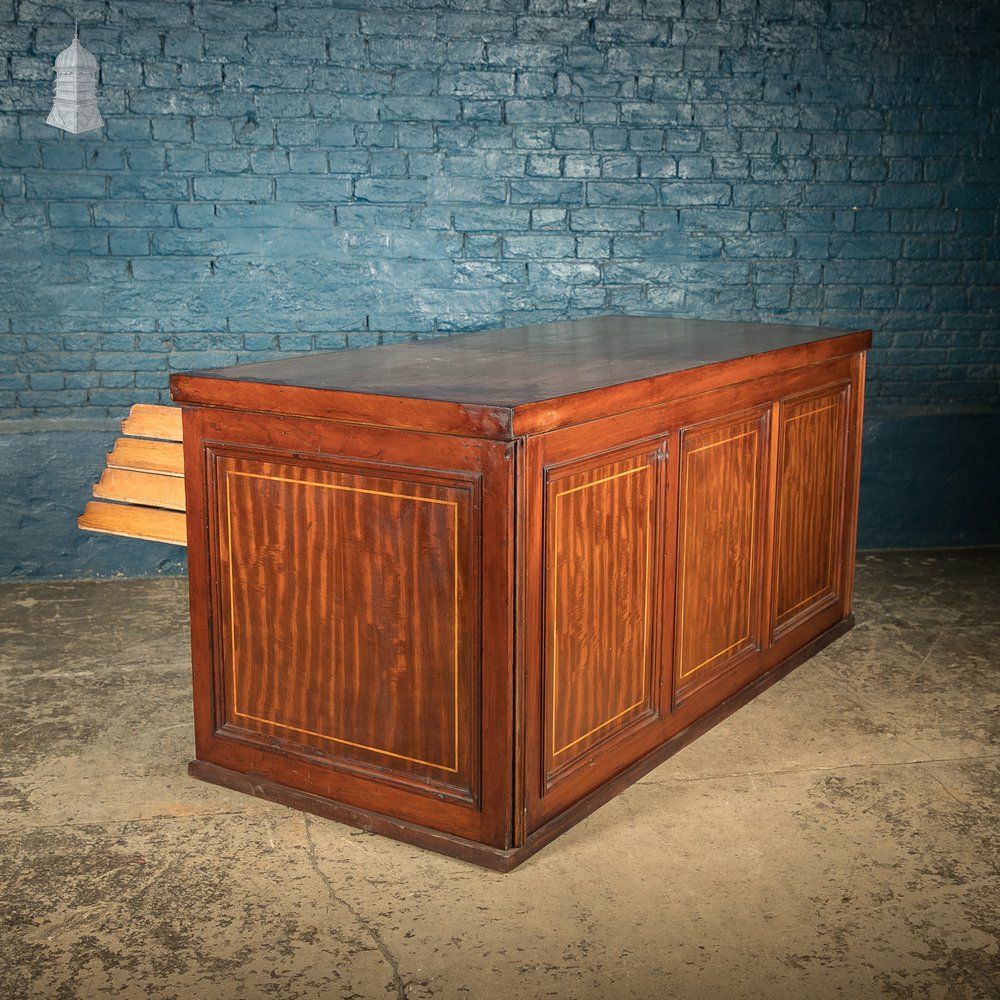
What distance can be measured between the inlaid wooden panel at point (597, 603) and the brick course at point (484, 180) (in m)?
2.28

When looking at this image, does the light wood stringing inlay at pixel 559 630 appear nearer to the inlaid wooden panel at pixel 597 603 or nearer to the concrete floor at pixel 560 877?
the inlaid wooden panel at pixel 597 603

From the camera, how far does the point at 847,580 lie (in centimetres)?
433

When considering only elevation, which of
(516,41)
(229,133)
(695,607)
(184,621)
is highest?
(516,41)

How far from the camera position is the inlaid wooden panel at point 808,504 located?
377 centimetres

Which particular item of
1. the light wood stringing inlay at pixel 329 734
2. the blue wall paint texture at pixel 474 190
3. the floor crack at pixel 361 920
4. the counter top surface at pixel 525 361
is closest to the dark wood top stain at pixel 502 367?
the counter top surface at pixel 525 361

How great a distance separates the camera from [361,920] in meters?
2.52

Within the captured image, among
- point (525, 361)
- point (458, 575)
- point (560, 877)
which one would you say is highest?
point (525, 361)

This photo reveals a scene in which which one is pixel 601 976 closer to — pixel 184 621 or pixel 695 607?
pixel 695 607

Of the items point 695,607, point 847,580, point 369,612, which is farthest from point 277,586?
point 847,580

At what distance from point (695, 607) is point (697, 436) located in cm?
45

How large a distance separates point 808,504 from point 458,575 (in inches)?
64.3

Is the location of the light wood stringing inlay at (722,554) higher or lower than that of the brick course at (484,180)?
lower

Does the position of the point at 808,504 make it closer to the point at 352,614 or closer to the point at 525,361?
the point at 525,361

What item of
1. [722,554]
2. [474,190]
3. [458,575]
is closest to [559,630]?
[458,575]
